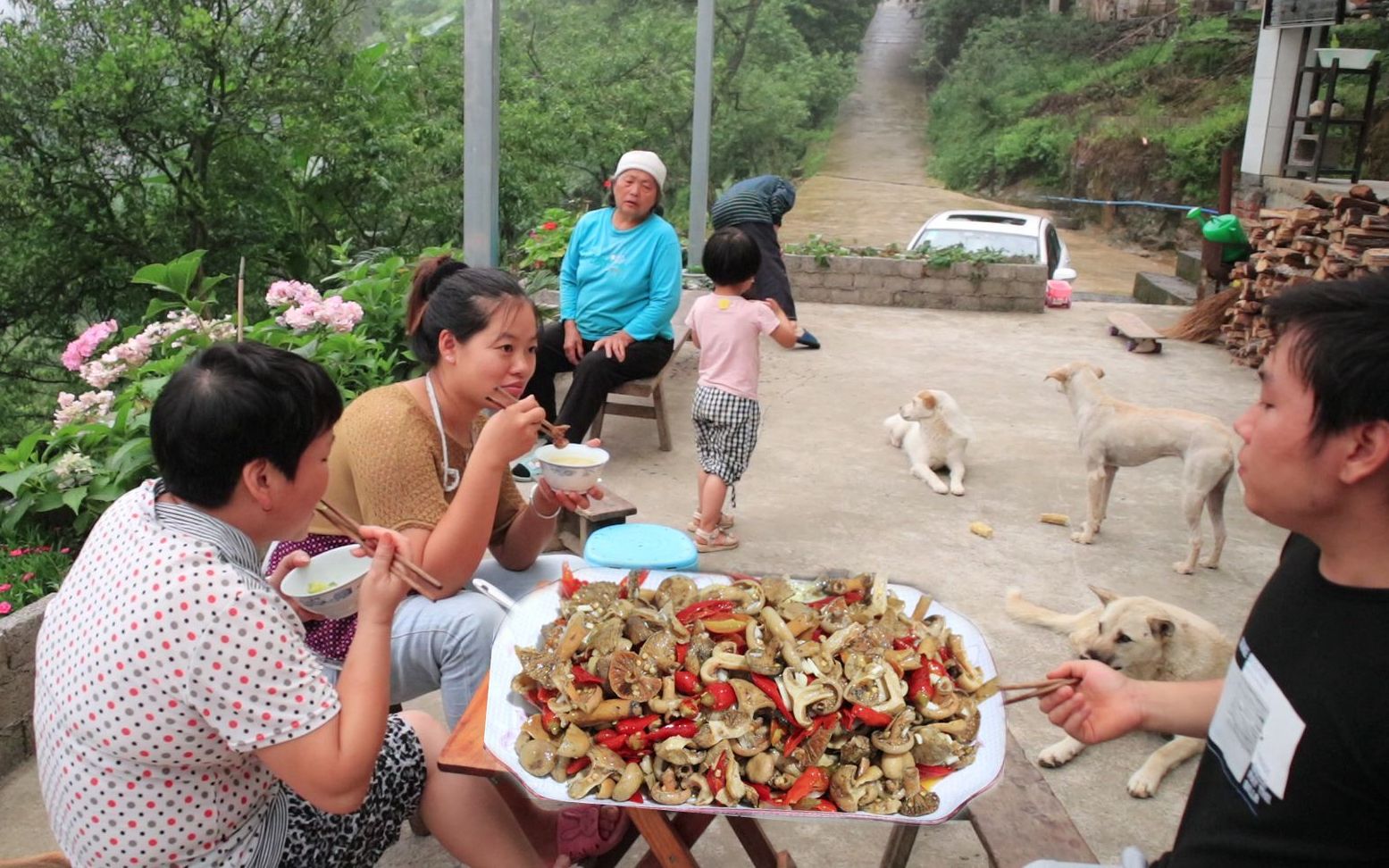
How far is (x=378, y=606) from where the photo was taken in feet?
5.61

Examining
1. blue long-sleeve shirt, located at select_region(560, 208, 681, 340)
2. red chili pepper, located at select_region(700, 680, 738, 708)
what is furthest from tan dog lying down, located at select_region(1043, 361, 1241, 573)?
red chili pepper, located at select_region(700, 680, 738, 708)

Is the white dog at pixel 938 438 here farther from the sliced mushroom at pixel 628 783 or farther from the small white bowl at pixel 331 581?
the sliced mushroom at pixel 628 783

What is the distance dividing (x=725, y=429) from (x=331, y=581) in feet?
8.85

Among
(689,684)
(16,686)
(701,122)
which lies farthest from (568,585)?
(701,122)

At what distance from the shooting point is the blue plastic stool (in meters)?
2.97

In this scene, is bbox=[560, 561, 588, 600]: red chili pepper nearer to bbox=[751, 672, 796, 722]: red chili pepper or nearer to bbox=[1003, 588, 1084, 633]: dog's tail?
bbox=[751, 672, 796, 722]: red chili pepper

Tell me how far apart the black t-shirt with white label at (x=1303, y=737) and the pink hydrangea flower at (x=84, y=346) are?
14.4 ft

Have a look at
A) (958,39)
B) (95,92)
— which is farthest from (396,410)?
(958,39)

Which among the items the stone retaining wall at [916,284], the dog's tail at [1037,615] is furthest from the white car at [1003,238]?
the dog's tail at [1037,615]

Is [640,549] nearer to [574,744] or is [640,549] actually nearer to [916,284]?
[574,744]

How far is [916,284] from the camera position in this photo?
1027 centimetres

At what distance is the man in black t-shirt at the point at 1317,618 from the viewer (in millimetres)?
1264

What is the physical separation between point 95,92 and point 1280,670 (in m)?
9.81

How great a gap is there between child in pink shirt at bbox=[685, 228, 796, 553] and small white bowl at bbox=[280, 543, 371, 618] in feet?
8.49
